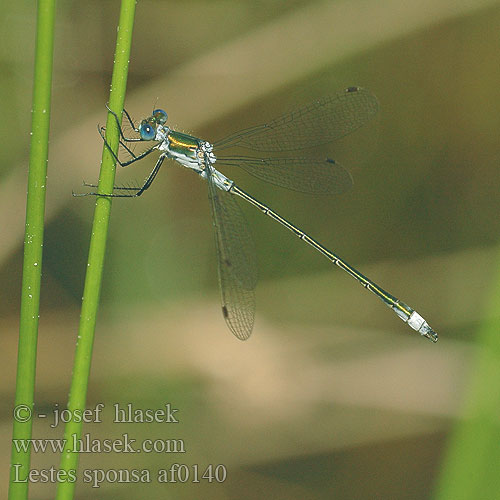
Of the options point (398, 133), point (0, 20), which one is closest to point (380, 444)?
point (398, 133)

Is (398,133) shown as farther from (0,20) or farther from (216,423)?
(0,20)

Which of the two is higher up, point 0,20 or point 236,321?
point 0,20

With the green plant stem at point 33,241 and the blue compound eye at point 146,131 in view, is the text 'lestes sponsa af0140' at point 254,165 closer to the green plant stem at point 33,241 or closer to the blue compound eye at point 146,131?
the blue compound eye at point 146,131

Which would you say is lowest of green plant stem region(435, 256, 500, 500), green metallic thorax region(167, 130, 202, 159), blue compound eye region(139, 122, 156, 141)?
green plant stem region(435, 256, 500, 500)

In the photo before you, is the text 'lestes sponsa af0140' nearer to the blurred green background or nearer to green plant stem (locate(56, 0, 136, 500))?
the blurred green background

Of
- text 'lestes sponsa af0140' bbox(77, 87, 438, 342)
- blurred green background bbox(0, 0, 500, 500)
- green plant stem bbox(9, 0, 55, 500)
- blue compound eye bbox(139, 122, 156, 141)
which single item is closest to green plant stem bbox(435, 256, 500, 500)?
text 'lestes sponsa af0140' bbox(77, 87, 438, 342)

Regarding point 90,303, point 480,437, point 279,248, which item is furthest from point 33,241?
point 279,248

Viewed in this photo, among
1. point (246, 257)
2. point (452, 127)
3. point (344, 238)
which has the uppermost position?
point (452, 127)

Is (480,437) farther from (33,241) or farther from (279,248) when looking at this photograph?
(279,248)
